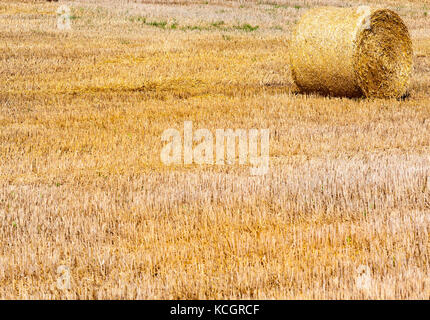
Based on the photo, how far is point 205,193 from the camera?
6961 mm

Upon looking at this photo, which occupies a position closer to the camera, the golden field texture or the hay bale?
the golden field texture

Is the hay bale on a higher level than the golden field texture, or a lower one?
higher

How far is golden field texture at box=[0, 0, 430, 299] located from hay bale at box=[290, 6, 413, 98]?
379mm

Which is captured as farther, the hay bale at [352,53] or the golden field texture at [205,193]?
the hay bale at [352,53]

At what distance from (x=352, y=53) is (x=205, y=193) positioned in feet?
21.7

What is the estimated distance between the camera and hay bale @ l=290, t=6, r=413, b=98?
12.8m

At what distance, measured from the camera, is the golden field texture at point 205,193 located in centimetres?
479

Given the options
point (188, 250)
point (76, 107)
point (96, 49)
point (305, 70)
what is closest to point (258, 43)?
point (96, 49)

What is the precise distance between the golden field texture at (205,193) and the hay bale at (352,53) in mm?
379

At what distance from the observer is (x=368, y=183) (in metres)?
7.08

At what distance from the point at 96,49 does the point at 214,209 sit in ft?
49.2

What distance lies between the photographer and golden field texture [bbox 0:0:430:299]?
4.79 meters
